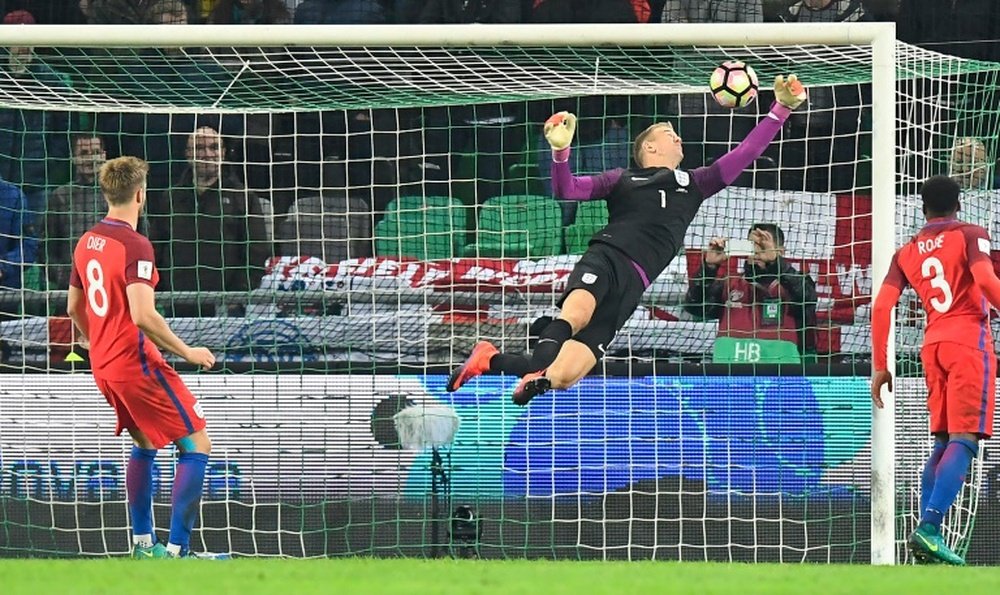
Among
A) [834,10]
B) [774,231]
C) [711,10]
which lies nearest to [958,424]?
[774,231]

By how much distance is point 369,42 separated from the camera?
A: 811cm

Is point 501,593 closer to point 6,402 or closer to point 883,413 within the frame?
point 883,413

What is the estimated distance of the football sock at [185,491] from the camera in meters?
7.30

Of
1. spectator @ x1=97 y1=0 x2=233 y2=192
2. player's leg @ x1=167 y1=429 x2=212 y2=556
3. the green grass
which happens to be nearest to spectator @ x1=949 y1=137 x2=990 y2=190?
the green grass

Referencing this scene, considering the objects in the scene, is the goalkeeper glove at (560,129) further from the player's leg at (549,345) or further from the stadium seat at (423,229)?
the stadium seat at (423,229)

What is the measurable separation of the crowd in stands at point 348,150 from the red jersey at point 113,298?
251 cm

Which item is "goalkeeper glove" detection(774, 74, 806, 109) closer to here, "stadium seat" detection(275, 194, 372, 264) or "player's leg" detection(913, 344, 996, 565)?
"player's leg" detection(913, 344, 996, 565)

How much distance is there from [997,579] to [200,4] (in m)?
7.94

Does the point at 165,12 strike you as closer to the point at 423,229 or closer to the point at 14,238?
the point at 14,238

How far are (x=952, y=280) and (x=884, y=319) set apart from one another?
365 mm

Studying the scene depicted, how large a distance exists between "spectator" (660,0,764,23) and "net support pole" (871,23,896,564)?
3852mm

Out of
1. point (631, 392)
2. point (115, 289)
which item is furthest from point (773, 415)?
point (115, 289)

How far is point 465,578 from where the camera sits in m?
5.98

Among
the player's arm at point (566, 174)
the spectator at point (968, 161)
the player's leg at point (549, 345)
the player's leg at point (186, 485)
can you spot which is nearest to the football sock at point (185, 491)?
the player's leg at point (186, 485)
